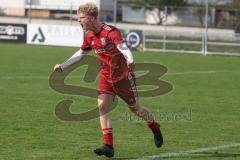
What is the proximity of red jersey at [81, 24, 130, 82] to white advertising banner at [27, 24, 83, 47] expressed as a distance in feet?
106

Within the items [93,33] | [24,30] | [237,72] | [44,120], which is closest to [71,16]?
[24,30]

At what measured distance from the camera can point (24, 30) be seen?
137 feet

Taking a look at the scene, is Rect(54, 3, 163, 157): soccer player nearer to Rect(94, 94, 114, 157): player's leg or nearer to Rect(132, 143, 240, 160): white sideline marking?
Rect(94, 94, 114, 157): player's leg

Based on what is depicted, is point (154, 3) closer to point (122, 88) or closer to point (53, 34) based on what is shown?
point (53, 34)

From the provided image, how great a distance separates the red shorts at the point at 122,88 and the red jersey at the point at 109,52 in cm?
5

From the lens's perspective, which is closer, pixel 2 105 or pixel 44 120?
pixel 44 120

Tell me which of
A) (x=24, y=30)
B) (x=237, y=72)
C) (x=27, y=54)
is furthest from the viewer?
(x=24, y=30)

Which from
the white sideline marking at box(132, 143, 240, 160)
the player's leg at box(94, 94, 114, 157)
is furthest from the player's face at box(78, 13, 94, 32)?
the white sideline marking at box(132, 143, 240, 160)

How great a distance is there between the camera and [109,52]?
27.4ft

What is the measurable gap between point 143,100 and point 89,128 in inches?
181

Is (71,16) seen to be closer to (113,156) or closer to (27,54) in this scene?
(27,54)

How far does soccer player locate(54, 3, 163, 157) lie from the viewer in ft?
26.7

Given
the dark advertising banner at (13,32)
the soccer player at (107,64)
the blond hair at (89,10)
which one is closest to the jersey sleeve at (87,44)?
the soccer player at (107,64)

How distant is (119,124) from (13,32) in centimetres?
3142
